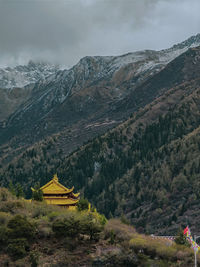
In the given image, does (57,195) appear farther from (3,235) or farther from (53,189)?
(3,235)

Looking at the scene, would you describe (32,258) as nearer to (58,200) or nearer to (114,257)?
(114,257)

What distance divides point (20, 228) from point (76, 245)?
754 cm

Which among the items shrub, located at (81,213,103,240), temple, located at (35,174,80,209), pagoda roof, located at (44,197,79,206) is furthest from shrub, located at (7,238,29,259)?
pagoda roof, located at (44,197,79,206)

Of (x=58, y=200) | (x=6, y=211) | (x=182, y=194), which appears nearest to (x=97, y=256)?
(x=6, y=211)

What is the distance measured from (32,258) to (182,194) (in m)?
124

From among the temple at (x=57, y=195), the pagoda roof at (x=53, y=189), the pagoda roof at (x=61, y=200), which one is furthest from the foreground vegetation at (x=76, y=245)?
the pagoda roof at (x=53, y=189)

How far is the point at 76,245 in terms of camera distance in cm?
6756

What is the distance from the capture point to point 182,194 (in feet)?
595

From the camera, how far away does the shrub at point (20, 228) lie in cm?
6719

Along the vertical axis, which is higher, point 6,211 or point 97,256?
point 6,211

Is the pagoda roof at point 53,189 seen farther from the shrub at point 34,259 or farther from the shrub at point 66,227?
the shrub at point 34,259

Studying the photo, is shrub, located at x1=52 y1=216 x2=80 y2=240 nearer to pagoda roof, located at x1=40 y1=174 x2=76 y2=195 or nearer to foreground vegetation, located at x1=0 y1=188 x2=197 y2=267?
foreground vegetation, located at x1=0 y1=188 x2=197 y2=267

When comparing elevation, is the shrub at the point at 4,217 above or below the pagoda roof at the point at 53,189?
below

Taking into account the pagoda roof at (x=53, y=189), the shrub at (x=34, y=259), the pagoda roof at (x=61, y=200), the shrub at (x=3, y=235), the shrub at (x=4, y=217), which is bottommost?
the shrub at (x=34, y=259)
